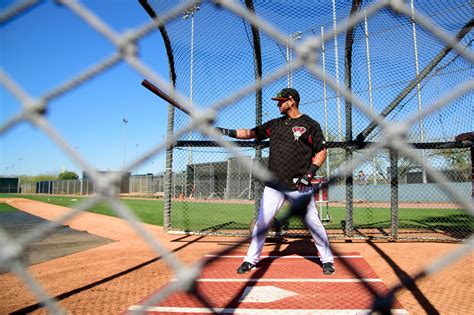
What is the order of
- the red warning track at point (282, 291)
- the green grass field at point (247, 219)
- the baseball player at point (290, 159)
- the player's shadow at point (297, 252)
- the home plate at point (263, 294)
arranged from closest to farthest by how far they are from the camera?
the red warning track at point (282, 291) < the home plate at point (263, 294) < the baseball player at point (290, 159) < the player's shadow at point (297, 252) < the green grass field at point (247, 219)

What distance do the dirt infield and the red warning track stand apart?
0.23m

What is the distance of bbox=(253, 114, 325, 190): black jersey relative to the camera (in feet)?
11.0

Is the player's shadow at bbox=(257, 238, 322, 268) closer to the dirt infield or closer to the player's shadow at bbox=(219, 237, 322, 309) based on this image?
the player's shadow at bbox=(219, 237, 322, 309)

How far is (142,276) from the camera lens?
3404 mm

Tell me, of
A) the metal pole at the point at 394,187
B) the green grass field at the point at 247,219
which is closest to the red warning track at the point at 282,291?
the metal pole at the point at 394,187

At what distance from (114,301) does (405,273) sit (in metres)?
2.67

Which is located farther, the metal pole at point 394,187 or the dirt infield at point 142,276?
the metal pole at point 394,187

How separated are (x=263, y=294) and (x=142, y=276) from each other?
4.25ft

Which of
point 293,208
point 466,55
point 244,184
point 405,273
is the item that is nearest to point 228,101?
point 293,208

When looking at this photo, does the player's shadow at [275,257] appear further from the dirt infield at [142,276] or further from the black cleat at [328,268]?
the black cleat at [328,268]

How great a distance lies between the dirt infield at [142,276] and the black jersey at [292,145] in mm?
1275

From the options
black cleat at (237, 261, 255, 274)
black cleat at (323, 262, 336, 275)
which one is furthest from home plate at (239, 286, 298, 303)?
black cleat at (323, 262, 336, 275)

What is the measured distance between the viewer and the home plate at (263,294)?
2.66 m

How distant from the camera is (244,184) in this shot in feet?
30.5
